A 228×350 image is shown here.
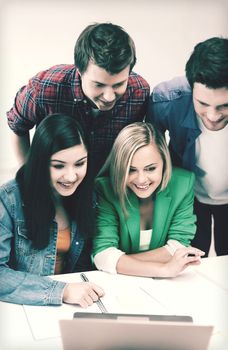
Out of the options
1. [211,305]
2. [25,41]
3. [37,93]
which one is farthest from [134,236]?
[25,41]

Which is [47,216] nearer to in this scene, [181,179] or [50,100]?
[50,100]

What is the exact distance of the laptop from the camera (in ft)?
5.00

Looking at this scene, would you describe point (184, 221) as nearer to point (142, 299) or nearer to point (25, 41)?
point (142, 299)

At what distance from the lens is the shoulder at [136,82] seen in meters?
1.92

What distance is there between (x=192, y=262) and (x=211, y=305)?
0.22 m

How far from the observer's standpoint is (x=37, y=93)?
1.86 meters

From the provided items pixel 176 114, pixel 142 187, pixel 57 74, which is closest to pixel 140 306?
pixel 142 187

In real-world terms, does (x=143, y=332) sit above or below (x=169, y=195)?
below

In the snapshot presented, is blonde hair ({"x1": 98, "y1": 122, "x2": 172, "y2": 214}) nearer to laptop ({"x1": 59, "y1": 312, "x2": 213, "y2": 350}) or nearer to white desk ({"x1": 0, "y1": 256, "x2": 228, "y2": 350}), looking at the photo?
white desk ({"x1": 0, "y1": 256, "x2": 228, "y2": 350})

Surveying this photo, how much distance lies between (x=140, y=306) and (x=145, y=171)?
0.56 metres

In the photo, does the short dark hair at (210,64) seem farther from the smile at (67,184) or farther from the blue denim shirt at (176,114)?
the smile at (67,184)

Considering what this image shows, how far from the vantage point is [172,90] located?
6.59 ft

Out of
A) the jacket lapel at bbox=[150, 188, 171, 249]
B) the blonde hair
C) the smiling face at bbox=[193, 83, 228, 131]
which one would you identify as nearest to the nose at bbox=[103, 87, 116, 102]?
the blonde hair

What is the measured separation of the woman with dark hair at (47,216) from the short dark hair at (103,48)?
0.25m
